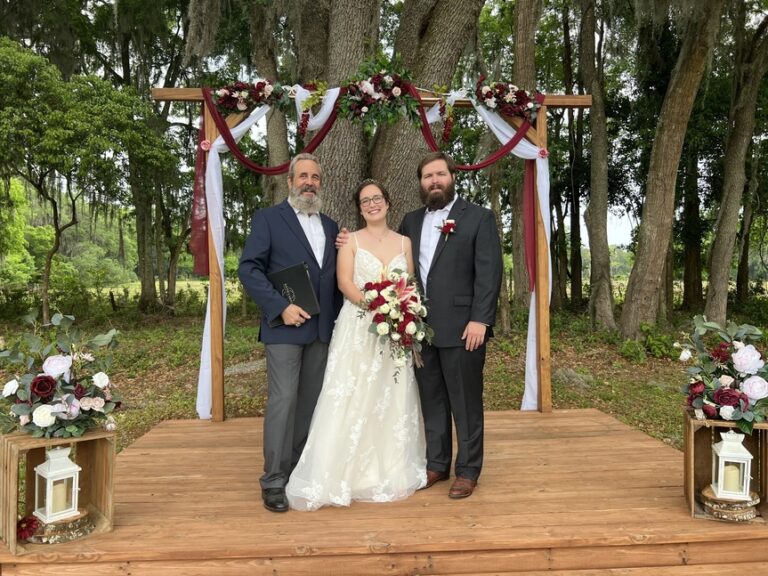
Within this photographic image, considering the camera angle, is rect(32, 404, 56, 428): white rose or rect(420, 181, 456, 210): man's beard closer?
rect(32, 404, 56, 428): white rose

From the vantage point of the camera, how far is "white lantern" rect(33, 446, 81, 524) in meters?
2.52

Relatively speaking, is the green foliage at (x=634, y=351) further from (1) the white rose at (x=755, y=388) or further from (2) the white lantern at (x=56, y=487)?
(2) the white lantern at (x=56, y=487)

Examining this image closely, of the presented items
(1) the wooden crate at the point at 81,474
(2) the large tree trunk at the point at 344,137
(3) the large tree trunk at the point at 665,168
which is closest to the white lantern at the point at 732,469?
(1) the wooden crate at the point at 81,474

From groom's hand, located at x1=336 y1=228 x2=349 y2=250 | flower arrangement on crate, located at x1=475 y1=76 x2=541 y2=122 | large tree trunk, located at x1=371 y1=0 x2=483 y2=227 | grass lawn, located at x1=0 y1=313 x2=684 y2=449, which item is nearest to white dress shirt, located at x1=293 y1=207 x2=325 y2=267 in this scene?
groom's hand, located at x1=336 y1=228 x2=349 y2=250

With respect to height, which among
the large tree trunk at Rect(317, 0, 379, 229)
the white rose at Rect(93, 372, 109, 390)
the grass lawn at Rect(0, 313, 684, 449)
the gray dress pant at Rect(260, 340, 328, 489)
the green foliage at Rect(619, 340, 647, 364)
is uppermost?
the large tree trunk at Rect(317, 0, 379, 229)

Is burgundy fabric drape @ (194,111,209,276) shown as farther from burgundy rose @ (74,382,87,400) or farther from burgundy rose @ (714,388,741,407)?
burgundy rose @ (714,388,741,407)

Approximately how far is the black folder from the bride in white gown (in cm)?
17

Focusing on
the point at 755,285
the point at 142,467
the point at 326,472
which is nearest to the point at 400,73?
the point at 326,472

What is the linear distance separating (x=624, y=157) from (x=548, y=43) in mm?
3499

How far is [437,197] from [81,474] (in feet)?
7.55

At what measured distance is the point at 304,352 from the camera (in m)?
3.25

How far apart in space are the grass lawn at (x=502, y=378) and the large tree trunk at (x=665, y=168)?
0.78 meters

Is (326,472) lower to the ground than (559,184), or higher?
lower

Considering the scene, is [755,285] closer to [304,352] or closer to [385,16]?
[385,16]
